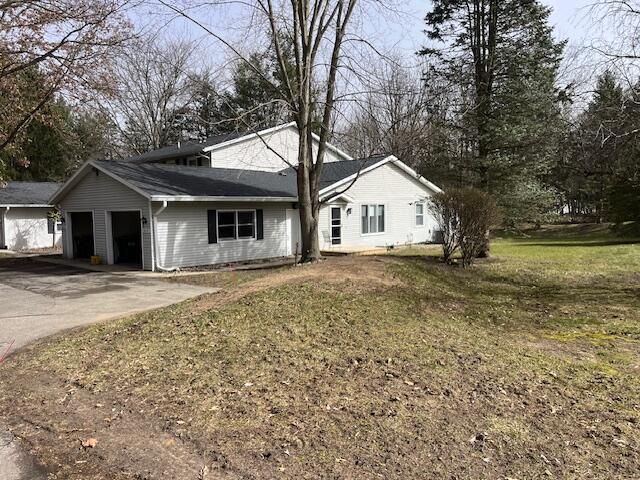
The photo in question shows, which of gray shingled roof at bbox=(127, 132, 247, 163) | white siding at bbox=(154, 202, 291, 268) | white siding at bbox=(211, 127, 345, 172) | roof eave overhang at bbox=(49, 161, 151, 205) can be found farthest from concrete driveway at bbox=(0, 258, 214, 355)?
white siding at bbox=(211, 127, 345, 172)

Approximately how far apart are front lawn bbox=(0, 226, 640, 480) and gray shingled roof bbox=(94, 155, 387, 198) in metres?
8.08

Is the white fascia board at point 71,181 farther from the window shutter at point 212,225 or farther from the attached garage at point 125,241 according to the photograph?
the window shutter at point 212,225

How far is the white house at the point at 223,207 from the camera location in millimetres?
15719

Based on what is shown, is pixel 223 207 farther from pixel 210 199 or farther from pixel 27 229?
pixel 27 229

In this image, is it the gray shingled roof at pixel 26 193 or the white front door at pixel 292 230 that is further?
the gray shingled roof at pixel 26 193

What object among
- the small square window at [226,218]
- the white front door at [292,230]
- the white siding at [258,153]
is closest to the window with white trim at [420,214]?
the white siding at [258,153]

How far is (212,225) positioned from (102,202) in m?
4.20

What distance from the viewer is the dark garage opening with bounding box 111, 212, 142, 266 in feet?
58.9

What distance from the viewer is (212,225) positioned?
16594 millimetres

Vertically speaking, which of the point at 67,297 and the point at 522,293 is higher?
the point at 67,297

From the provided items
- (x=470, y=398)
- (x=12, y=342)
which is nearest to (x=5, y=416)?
(x=12, y=342)

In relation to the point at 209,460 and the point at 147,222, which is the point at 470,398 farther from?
the point at 147,222

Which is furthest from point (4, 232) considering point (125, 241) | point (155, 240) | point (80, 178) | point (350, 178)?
point (350, 178)

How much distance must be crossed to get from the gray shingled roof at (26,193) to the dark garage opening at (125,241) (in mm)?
6968
